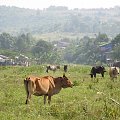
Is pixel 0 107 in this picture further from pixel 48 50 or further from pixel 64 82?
pixel 48 50

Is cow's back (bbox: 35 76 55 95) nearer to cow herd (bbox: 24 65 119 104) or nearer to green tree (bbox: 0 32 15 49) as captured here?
cow herd (bbox: 24 65 119 104)

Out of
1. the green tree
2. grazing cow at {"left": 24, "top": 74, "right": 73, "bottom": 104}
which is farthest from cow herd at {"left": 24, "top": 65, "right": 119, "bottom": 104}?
the green tree

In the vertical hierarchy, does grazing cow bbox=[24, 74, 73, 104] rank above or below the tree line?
below

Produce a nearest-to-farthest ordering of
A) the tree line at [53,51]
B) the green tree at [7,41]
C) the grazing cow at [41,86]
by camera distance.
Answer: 1. the grazing cow at [41,86]
2. the tree line at [53,51]
3. the green tree at [7,41]

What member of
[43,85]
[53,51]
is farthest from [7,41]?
[43,85]

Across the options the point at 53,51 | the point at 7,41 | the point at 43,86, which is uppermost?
the point at 7,41

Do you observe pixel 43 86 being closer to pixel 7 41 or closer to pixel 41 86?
pixel 41 86

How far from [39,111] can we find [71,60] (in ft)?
452

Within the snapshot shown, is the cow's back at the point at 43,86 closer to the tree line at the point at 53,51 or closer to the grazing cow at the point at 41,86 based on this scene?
the grazing cow at the point at 41,86

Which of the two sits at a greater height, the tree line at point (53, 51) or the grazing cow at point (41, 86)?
the tree line at point (53, 51)

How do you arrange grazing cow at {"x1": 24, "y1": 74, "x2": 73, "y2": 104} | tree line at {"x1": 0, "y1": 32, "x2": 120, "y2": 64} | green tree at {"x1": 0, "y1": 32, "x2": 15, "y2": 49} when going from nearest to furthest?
grazing cow at {"x1": 24, "y1": 74, "x2": 73, "y2": 104} → tree line at {"x1": 0, "y1": 32, "x2": 120, "y2": 64} → green tree at {"x1": 0, "y1": 32, "x2": 15, "y2": 49}

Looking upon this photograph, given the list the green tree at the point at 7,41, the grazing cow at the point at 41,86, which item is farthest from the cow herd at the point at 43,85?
the green tree at the point at 7,41

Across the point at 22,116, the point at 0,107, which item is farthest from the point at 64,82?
the point at 22,116

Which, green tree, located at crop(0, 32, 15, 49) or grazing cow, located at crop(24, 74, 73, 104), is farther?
green tree, located at crop(0, 32, 15, 49)
